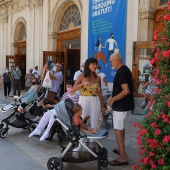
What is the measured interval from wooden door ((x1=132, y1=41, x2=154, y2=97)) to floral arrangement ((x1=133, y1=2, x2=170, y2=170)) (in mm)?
5118

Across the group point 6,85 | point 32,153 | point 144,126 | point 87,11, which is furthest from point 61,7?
point 144,126

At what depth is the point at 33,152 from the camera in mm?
4754

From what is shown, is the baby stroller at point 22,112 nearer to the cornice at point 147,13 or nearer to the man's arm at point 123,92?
the man's arm at point 123,92

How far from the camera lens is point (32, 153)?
15.4 ft

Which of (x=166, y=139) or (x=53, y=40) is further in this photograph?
(x=53, y=40)

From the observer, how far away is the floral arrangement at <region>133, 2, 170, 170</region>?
8.84ft

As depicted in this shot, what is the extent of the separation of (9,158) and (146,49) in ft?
17.1

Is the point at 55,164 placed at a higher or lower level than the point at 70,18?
lower

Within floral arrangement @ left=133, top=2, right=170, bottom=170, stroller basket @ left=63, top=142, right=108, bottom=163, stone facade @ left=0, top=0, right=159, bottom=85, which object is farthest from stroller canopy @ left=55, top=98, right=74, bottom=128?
stone facade @ left=0, top=0, right=159, bottom=85

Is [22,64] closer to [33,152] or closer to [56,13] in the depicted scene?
[56,13]

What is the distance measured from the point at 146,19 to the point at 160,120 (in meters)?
6.15

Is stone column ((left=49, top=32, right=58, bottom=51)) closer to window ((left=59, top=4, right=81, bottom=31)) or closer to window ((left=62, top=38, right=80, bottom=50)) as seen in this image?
window ((left=59, top=4, right=81, bottom=31))

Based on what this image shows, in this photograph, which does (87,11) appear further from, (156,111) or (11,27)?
(11,27)

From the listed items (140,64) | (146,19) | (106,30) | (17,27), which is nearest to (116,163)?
(140,64)
